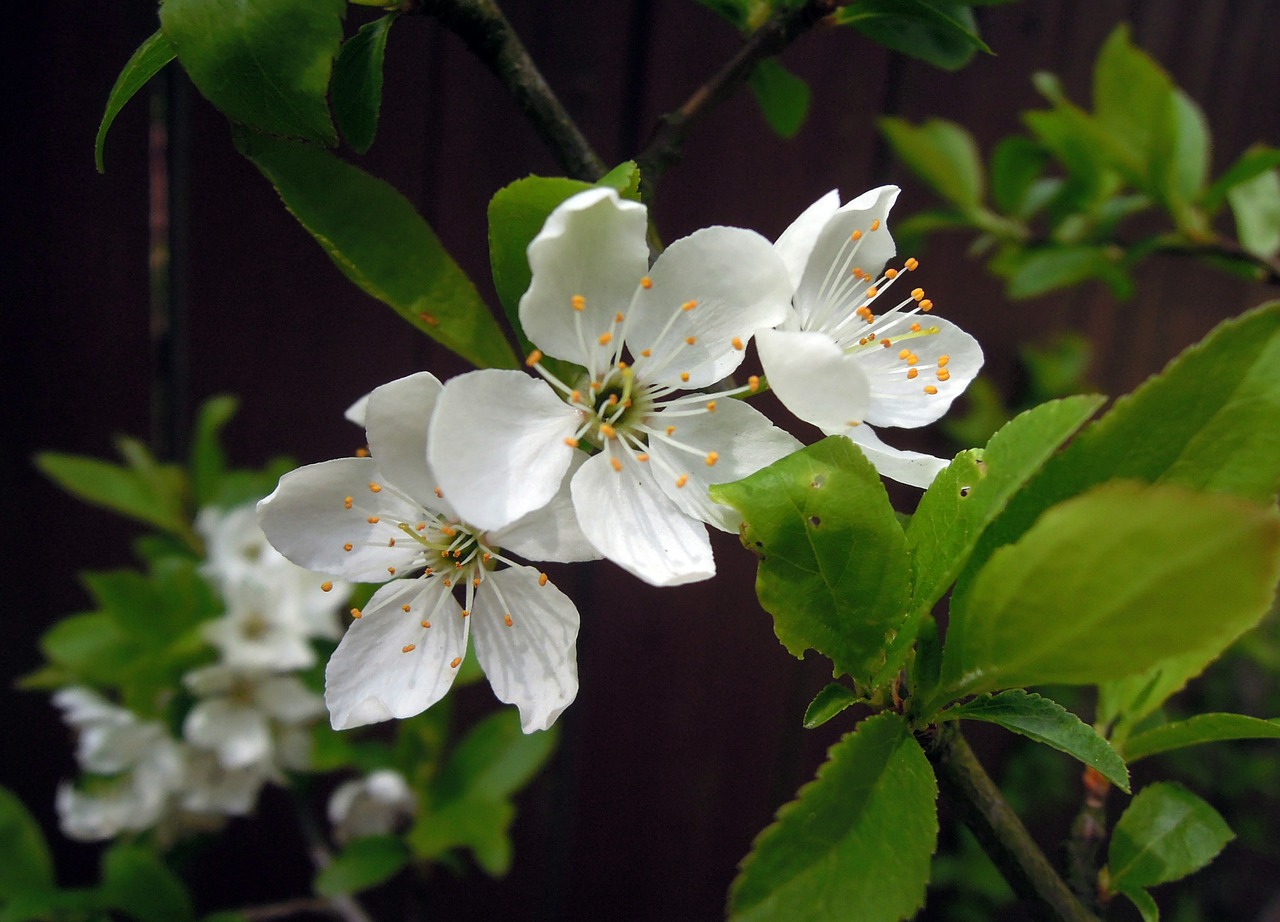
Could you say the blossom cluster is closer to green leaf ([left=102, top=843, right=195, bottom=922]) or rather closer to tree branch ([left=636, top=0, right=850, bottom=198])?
tree branch ([left=636, top=0, right=850, bottom=198])

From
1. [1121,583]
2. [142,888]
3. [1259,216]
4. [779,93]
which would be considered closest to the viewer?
[1121,583]

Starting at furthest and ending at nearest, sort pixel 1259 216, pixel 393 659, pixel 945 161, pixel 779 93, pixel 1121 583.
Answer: pixel 945 161
pixel 1259 216
pixel 779 93
pixel 393 659
pixel 1121 583

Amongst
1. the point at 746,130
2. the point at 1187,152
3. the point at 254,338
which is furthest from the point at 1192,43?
the point at 254,338

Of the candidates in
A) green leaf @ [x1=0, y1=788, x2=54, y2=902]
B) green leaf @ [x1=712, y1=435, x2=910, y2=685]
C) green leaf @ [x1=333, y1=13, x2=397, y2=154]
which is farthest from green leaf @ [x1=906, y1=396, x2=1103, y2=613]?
green leaf @ [x1=0, y1=788, x2=54, y2=902]

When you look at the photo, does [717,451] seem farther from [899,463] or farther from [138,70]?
[138,70]

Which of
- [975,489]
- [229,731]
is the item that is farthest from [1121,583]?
[229,731]

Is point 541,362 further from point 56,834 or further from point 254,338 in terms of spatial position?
point 56,834
